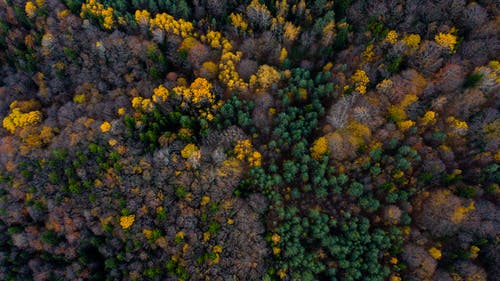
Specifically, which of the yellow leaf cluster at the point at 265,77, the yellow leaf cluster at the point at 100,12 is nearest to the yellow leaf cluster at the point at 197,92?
the yellow leaf cluster at the point at 265,77

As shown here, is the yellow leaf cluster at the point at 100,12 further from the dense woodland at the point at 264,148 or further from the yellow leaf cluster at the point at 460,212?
the yellow leaf cluster at the point at 460,212

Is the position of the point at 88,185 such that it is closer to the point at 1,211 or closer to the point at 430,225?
the point at 1,211

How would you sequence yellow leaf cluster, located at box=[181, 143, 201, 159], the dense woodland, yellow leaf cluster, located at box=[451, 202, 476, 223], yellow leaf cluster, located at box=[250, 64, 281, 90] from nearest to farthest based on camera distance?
yellow leaf cluster, located at box=[451, 202, 476, 223]
the dense woodland
yellow leaf cluster, located at box=[181, 143, 201, 159]
yellow leaf cluster, located at box=[250, 64, 281, 90]

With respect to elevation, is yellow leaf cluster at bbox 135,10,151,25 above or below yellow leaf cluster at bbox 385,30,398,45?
below

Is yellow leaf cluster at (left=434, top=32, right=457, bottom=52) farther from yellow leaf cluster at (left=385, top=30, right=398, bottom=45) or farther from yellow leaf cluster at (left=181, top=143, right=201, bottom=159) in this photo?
yellow leaf cluster at (left=181, top=143, right=201, bottom=159)

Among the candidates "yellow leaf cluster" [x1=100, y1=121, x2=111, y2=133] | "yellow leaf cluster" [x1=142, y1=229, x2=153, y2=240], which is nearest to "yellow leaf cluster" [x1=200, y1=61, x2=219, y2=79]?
"yellow leaf cluster" [x1=100, y1=121, x2=111, y2=133]

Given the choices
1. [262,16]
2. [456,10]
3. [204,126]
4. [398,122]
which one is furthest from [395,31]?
[204,126]
